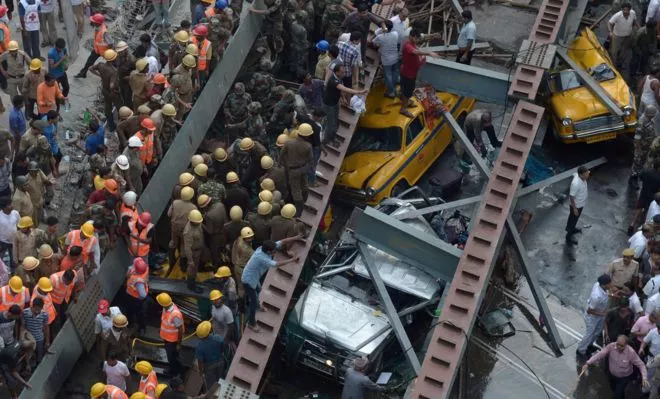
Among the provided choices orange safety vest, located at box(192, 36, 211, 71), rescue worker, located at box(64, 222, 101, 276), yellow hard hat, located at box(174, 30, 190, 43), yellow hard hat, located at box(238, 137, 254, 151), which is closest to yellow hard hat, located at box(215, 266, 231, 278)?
rescue worker, located at box(64, 222, 101, 276)

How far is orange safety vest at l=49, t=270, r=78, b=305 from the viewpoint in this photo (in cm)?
1845

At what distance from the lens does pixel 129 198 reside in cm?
1942

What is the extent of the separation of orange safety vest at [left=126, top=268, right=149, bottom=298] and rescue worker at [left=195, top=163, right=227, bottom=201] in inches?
61.9

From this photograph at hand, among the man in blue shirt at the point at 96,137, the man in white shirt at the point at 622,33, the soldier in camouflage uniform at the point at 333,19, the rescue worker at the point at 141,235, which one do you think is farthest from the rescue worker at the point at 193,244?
the man in white shirt at the point at 622,33

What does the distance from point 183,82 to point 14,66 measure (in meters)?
2.98

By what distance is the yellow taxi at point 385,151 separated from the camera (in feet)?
74.8

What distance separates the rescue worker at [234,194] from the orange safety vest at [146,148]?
137cm

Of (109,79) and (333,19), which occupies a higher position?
(333,19)

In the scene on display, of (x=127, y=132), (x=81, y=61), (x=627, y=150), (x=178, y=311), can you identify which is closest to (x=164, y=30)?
(x=81, y=61)

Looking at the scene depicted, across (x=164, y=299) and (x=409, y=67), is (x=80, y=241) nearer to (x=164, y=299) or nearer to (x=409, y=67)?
(x=164, y=299)

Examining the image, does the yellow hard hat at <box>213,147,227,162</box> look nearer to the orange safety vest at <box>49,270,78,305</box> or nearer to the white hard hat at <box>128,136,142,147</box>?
the white hard hat at <box>128,136,142,147</box>

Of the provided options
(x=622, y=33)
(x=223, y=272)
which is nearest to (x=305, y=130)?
(x=223, y=272)

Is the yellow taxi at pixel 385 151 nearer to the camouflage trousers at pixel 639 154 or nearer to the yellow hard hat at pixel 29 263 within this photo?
the camouflage trousers at pixel 639 154

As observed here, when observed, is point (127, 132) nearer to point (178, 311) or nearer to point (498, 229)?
point (178, 311)
